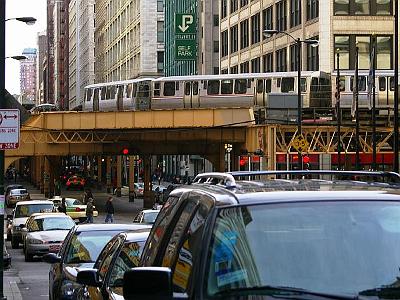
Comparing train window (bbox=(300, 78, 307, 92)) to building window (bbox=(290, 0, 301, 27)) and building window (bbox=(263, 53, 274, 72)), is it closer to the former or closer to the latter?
building window (bbox=(290, 0, 301, 27))

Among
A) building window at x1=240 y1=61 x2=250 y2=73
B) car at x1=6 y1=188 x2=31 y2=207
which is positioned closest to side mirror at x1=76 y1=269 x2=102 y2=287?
car at x1=6 y1=188 x2=31 y2=207

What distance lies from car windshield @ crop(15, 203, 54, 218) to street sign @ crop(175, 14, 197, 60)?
182 ft

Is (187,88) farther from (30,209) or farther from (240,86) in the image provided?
(30,209)

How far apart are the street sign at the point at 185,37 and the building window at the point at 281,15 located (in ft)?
61.3

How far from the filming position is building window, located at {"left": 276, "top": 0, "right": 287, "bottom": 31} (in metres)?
74.6

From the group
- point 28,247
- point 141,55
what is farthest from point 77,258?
point 141,55

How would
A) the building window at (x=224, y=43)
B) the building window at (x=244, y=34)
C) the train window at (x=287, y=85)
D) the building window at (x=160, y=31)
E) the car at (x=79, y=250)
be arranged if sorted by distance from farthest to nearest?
1. the building window at (x=160, y=31)
2. the building window at (x=224, y=43)
3. the building window at (x=244, y=34)
4. the train window at (x=287, y=85)
5. the car at (x=79, y=250)

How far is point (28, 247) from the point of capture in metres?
30.8

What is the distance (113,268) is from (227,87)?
170 ft

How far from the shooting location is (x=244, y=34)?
85.5 metres

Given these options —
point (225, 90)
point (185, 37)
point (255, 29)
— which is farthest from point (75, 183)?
point (225, 90)

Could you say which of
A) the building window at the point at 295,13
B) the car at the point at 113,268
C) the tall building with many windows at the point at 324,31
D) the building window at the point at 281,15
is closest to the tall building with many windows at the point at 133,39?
the tall building with many windows at the point at 324,31

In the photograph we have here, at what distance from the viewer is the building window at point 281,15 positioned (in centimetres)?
7455

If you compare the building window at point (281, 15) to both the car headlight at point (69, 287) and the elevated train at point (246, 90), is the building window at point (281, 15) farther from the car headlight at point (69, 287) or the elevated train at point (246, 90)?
the car headlight at point (69, 287)
